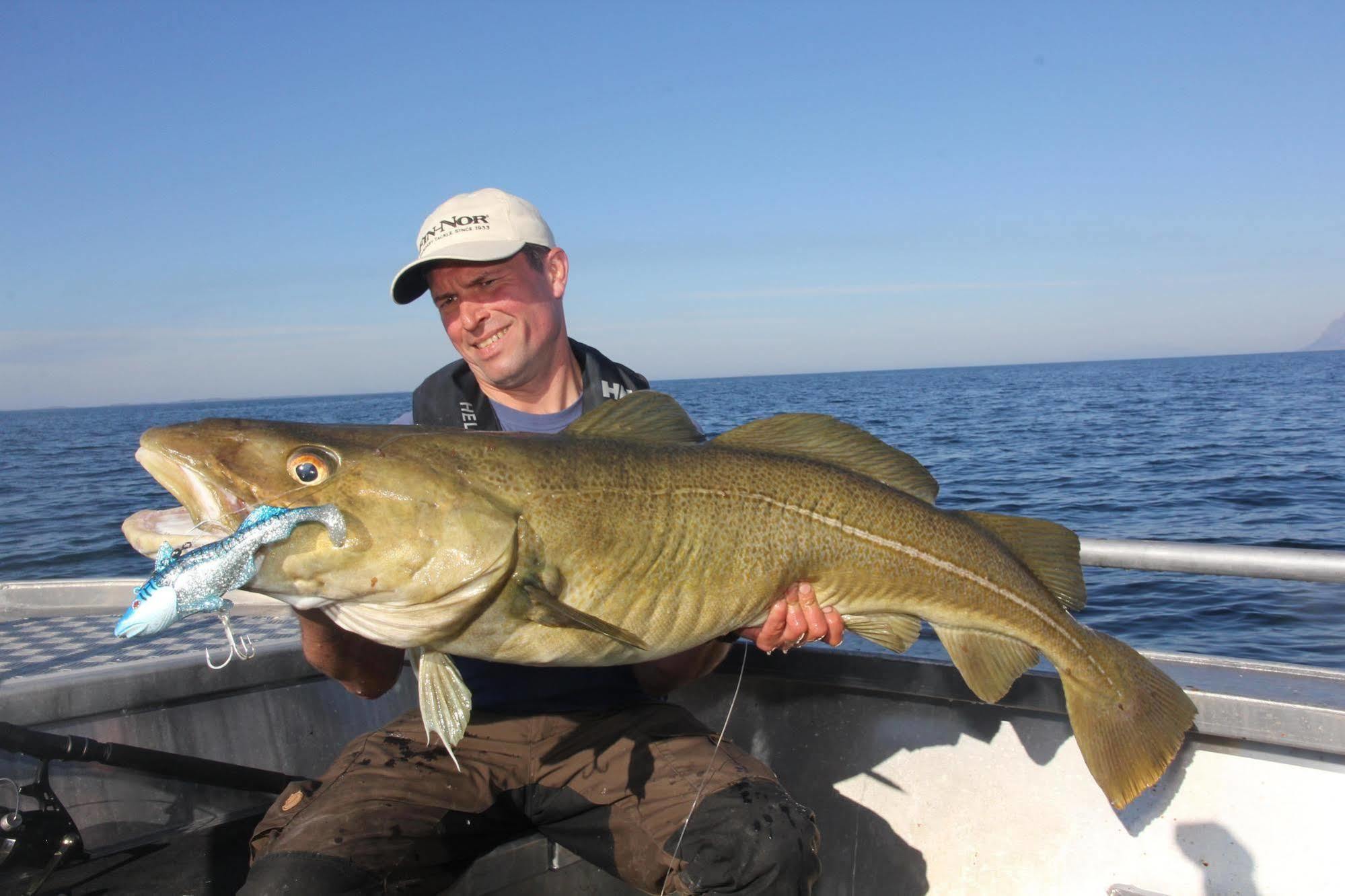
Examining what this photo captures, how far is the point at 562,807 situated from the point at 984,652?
163 cm

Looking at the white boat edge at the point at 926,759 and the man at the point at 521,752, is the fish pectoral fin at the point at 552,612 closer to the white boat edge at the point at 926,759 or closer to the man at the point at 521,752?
the man at the point at 521,752

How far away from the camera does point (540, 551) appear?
2586 millimetres

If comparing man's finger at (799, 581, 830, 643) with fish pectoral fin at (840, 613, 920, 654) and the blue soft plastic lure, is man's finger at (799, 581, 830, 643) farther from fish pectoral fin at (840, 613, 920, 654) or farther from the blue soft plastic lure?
the blue soft plastic lure

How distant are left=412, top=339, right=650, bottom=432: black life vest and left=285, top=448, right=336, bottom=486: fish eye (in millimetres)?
1203

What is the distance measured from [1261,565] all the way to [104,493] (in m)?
24.8

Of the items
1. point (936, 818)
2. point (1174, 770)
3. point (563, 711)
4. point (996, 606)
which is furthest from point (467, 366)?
point (1174, 770)

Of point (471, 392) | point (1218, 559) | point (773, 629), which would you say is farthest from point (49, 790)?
point (1218, 559)

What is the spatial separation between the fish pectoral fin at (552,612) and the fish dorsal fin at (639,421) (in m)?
0.59

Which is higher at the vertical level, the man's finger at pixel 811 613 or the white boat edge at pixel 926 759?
the man's finger at pixel 811 613

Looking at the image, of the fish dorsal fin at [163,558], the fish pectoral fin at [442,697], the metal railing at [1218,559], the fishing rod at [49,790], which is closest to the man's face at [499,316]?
the fish pectoral fin at [442,697]

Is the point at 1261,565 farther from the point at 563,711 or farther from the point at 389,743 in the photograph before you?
the point at 389,743

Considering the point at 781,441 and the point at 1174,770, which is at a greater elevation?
the point at 781,441

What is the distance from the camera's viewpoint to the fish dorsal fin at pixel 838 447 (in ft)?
10.5

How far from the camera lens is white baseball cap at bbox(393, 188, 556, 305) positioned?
145 inches
